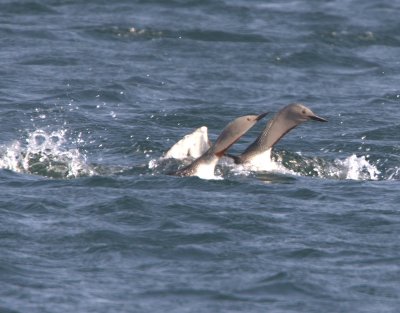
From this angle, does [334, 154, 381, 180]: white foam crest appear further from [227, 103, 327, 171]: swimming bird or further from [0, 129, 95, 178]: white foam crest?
[0, 129, 95, 178]: white foam crest

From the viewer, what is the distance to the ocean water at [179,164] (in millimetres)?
11508

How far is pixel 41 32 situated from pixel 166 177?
31.1 ft

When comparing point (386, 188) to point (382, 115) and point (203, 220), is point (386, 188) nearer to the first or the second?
point (203, 220)

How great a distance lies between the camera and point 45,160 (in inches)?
613

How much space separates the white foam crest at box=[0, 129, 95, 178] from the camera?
599 inches

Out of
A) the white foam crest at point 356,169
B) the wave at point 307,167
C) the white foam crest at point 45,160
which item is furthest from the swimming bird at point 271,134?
the white foam crest at point 45,160

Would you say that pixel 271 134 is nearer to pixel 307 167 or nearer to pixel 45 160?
pixel 307 167

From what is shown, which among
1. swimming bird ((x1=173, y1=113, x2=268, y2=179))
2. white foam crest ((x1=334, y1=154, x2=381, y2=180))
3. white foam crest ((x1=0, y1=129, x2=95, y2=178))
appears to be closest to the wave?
white foam crest ((x1=334, y1=154, x2=381, y2=180))

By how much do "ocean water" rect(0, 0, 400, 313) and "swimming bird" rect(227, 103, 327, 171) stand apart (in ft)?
0.63

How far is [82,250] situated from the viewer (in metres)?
12.2

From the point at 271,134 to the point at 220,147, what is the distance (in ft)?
2.61

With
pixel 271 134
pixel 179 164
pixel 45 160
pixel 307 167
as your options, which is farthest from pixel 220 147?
pixel 45 160

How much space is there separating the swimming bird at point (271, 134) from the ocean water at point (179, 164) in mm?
191

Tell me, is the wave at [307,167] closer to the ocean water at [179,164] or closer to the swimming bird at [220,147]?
the ocean water at [179,164]
